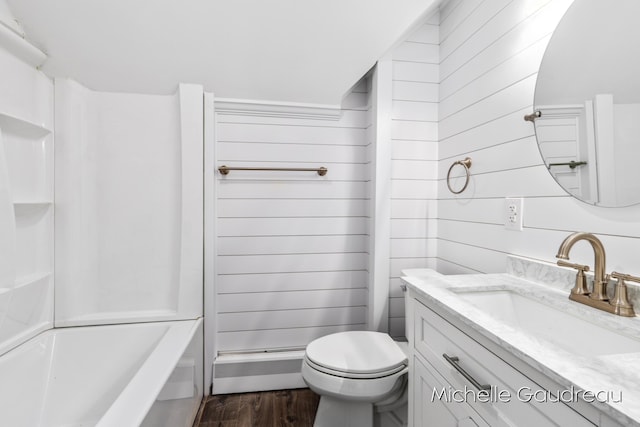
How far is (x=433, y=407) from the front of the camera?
3.13 feet

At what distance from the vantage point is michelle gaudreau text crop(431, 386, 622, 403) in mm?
440

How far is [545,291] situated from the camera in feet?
3.23

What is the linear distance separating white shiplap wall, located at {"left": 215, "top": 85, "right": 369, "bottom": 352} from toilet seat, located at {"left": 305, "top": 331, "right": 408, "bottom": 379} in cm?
44

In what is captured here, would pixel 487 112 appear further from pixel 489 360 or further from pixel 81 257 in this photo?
pixel 81 257

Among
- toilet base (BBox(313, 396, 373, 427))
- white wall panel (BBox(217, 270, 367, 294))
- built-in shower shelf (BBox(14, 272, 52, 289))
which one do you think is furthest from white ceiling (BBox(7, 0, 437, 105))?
toilet base (BBox(313, 396, 373, 427))

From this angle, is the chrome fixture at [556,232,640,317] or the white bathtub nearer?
the chrome fixture at [556,232,640,317]

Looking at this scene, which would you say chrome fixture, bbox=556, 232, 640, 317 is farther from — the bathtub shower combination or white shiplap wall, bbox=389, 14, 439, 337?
the bathtub shower combination

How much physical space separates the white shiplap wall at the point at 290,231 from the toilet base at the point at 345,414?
57 centimetres

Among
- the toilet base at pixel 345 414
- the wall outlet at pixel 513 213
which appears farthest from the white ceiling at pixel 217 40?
the toilet base at pixel 345 414

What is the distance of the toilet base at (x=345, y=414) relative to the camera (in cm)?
134

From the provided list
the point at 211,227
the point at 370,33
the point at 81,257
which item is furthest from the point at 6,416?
the point at 370,33

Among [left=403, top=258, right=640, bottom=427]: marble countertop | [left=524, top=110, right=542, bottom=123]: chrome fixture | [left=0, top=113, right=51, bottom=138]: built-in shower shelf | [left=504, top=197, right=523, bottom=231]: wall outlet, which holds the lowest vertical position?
[left=403, top=258, right=640, bottom=427]: marble countertop

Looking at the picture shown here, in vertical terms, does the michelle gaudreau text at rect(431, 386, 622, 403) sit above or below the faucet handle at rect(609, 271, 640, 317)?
below

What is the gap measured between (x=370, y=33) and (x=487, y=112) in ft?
2.22
